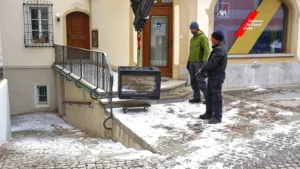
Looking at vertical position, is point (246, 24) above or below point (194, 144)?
above

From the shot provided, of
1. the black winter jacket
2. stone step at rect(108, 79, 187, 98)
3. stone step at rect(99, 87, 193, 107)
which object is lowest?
stone step at rect(99, 87, 193, 107)

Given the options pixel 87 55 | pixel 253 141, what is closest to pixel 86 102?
pixel 87 55

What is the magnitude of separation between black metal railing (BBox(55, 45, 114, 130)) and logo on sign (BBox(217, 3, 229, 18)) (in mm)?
4204

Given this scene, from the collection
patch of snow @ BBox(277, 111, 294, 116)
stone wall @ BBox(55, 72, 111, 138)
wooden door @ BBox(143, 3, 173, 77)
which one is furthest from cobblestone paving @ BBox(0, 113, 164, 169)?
wooden door @ BBox(143, 3, 173, 77)

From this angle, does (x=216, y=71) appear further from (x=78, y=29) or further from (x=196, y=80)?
(x=78, y=29)

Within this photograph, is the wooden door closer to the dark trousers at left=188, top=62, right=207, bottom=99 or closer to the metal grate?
the dark trousers at left=188, top=62, right=207, bottom=99

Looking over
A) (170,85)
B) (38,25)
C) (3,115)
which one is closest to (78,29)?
(38,25)

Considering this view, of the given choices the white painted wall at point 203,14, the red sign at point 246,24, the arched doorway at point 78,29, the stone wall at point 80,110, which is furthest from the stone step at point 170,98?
the arched doorway at point 78,29

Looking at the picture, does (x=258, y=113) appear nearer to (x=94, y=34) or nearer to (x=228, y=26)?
(x=228, y=26)

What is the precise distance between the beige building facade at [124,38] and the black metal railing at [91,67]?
1.66 m

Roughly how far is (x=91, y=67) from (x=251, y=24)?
17.5 ft

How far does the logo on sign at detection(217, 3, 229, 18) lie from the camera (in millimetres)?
10203

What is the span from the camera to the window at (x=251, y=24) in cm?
1033

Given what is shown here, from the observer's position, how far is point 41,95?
14.0 meters
